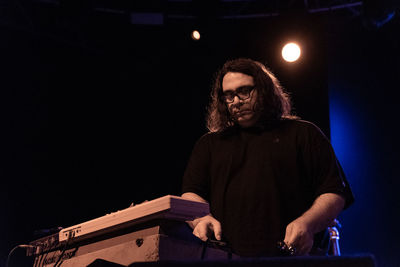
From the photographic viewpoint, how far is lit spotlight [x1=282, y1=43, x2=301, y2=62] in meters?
5.78

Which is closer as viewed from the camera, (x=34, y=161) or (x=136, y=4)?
(x=136, y=4)

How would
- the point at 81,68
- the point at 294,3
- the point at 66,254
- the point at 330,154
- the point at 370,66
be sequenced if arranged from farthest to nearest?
the point at 81,68
the point at 370,66
the point at 294,3
the point at 330,154
the point at 66,254

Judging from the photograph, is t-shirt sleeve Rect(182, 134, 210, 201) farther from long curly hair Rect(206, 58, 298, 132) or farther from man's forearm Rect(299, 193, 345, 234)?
man's forearm Rect(299, 193, 345, 234)

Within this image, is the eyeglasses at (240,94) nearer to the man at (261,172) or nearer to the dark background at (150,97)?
the man at (261,172)

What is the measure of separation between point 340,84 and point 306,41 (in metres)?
0.77

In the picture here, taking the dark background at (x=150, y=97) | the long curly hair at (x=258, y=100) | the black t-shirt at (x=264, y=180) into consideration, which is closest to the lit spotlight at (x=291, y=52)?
the dark background at (x=150, y=97)

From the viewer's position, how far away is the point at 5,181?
20.4ft

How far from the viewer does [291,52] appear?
580 centimetres

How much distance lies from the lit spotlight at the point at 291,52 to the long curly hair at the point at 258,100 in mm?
3135

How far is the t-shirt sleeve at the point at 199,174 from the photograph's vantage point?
2395mm

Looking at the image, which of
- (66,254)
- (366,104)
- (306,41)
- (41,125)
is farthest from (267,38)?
(66,254)

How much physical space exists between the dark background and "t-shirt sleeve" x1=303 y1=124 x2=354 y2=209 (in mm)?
3386

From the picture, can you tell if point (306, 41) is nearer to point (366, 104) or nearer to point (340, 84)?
point (340, 84)

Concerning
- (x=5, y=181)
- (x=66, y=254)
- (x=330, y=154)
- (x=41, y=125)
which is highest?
(x=41, y=125)
